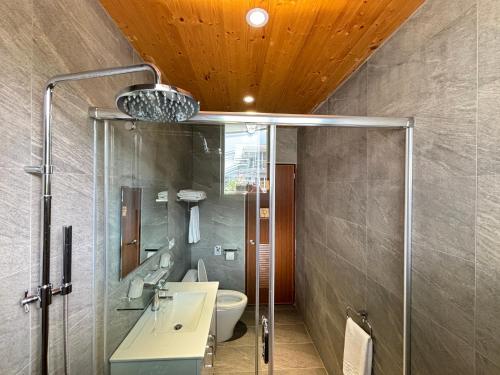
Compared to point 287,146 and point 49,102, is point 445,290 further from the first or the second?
Result: point 287,146

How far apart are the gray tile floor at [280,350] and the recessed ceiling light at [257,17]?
169 cm

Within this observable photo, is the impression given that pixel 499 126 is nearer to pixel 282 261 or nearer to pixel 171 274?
pixel 171 274

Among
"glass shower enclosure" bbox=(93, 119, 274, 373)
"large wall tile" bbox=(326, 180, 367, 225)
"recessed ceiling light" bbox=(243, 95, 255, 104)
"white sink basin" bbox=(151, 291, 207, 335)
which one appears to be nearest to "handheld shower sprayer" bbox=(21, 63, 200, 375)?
"glass shower enclosure" bbox=(93, 119, 274, 373)

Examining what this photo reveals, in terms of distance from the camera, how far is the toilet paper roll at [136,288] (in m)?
1.40

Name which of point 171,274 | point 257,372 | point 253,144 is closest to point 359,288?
point 257,372

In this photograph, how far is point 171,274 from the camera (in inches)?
65.9

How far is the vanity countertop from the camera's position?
119 cm

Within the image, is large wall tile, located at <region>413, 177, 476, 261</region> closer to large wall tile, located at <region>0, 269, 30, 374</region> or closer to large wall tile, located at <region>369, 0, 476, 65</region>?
large wall tile, located at <region>369, 0, 476, 65</region>

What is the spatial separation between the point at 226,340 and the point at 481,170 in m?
1.87

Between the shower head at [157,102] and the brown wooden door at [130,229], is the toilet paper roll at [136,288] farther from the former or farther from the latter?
the shower head at [157,102]

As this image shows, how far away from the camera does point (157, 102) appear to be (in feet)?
2.29

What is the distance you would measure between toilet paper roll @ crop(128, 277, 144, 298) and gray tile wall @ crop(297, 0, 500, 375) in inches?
56.9

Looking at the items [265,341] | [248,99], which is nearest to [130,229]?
[265,341]

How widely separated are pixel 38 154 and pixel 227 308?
5.20 ft
